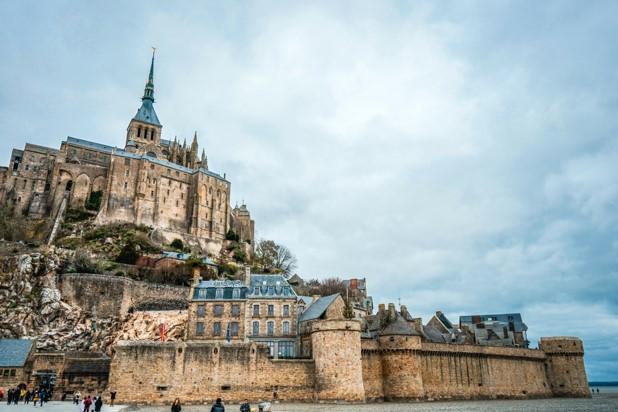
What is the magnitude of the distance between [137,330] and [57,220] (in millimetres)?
29060

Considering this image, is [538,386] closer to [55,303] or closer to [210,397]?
[210,397]

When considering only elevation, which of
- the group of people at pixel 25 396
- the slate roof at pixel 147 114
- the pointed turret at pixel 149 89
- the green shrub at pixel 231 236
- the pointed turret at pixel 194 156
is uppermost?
the pointed turret at pixel 149 89

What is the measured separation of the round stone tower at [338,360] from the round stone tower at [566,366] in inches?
1109

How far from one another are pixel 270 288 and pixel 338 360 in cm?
1006

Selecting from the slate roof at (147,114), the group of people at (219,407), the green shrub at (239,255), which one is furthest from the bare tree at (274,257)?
the group of people at (219,407)

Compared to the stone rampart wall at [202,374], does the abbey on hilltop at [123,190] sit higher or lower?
higher

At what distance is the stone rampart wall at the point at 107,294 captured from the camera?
4747cm

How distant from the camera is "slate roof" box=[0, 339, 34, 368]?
35125 mm

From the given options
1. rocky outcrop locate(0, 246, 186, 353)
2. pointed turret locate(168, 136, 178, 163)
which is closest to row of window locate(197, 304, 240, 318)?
rocky outcrop locate(0, 246, 186, 353)

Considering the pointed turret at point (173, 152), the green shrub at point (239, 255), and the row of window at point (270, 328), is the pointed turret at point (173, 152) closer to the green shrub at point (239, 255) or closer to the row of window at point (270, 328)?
the green shrub at point (239, 255)

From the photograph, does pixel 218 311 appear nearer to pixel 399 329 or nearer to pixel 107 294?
pixel 399 329

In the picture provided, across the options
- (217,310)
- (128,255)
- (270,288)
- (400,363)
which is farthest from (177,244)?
(400,363)

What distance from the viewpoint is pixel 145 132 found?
304ft

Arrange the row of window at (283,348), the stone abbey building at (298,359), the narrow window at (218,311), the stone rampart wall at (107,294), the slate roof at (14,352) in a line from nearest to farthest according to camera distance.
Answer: the stone abbey building at (298,359) → the slate roof at (14,352) → the row of window at (283,348) → the narrow window at (218,311) → the stone rampart wall at (107,294)
